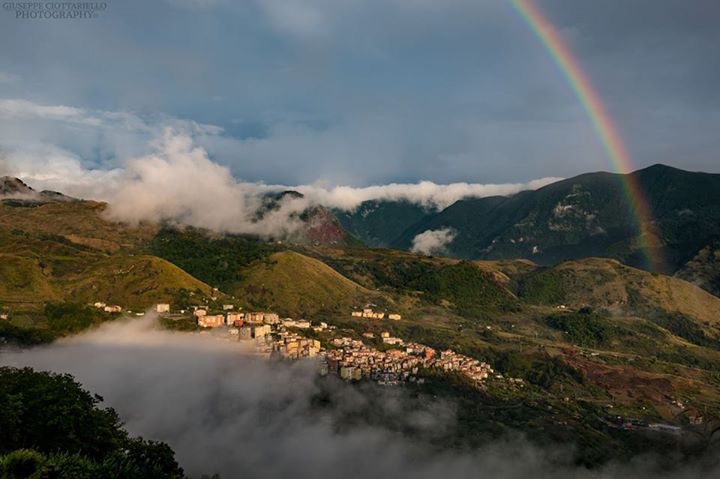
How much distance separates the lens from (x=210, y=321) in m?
166

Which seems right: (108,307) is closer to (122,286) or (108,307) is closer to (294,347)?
(122,286)

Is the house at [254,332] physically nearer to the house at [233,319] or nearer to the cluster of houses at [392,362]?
the house at [233,319]

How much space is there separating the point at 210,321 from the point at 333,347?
36.0 meters

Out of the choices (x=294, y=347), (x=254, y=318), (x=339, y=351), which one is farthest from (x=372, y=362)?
(x=254, y=318)

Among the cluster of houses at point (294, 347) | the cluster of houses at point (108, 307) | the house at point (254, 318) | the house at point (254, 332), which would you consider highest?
the cluster of houses at point (108, 307)

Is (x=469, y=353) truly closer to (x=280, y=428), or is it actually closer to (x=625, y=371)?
(x=625, y=371)

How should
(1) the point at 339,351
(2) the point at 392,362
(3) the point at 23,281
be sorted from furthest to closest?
(3) the point at 23,281 < (1) the point at 339,351 < (2) the point at 392,362

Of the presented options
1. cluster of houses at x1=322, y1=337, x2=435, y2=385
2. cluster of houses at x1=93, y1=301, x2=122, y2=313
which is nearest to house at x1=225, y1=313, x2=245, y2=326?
cluster of houses at x1=322, y1=337, x2=435, y2=385

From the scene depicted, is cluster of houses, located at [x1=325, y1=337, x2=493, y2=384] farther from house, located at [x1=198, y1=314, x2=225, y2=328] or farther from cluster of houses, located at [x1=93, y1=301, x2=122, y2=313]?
cluster of houses, located at [x1=93, y1=301, x2=122, y2=313]

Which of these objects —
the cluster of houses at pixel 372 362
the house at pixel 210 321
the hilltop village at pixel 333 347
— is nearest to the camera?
the cluster of houses at pixel 372 362

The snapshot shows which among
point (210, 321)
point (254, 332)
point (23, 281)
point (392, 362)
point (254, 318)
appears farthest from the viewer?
point (254, 318)

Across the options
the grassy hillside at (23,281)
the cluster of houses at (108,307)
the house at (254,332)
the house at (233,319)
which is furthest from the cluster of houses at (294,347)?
the grassy hillside at (23,281)

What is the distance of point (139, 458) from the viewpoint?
42188 millimetres

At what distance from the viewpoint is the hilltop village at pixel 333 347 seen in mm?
136750
